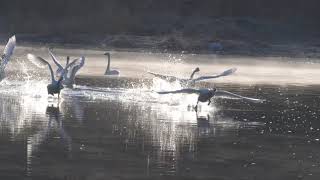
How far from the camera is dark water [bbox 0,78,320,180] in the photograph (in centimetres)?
1734

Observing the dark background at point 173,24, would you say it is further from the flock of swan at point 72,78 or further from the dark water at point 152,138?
the dark water at point 152,138

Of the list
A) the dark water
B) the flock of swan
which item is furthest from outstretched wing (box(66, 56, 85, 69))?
the dark water

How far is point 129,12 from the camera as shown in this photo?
84.4 m

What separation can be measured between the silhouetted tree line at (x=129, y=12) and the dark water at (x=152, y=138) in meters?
46.7

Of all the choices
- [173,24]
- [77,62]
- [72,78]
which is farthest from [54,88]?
[173,24]

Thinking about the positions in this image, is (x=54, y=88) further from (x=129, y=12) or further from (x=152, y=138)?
Result: (x=129, y=12)

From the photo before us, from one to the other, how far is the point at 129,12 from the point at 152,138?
64067mm

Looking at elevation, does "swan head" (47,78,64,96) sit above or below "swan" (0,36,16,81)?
below

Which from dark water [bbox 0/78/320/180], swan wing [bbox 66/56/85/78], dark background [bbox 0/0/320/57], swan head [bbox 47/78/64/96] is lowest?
dark water [bbox 0/78/320/180]

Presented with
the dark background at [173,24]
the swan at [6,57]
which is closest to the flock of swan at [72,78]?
the swan at [6,57]

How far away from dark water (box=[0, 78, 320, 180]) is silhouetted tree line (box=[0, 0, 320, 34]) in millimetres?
46652

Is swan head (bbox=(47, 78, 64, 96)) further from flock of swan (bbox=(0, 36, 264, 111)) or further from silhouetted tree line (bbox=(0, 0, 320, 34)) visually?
silhouetted tree line (bbox=(0, 0, 320, 34))

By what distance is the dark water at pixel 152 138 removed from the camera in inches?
683

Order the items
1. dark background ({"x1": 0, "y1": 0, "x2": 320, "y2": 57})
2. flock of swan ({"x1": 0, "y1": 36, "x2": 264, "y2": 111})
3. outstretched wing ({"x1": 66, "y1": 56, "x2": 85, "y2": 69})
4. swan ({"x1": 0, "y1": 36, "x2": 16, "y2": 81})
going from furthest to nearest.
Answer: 1. dark background ({"x1": 0, "y1": 0, "x2": 320, "y2": 57})
2. outstretched wing ({"x1": 66, "y1": 56, "x2": 85, "y2": 69})
3. swan ({"x1": 0, "y1": 36, "x2": 16, "y2": 81})
4. flock of swan ({"x1": 0, "y1": 36, "x2": 264, "y2": 111})
